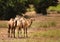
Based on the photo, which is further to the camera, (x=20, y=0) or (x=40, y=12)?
(x=40, y=12)

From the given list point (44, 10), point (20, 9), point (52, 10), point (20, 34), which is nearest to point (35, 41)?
point (20, 34)

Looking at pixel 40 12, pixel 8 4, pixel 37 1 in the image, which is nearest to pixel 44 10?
pixel 40 12

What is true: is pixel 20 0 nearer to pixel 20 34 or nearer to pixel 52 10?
pixel 20 34

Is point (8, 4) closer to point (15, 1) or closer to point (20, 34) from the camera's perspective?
point (15, 1)

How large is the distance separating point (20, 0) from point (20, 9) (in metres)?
2.40

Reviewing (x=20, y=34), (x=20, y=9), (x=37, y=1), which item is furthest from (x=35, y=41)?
(x=37, y=1)

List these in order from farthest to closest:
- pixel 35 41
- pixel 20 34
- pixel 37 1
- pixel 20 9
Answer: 1. pixel 37 1
2. pixel 20 9
3. pixel 20 34
4. pixel 35 41

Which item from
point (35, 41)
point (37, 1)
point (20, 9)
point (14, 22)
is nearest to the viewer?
point (35, 41)

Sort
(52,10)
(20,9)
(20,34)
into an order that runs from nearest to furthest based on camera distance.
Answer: (20,34) → (20,9) → (52,10)

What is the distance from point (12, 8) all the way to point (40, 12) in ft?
73.7

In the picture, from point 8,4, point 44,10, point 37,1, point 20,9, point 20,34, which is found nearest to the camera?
point 20,34

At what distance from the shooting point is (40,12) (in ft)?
235

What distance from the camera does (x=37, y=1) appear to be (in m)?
64.9

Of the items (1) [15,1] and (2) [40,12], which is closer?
(1) [15,1]
